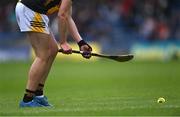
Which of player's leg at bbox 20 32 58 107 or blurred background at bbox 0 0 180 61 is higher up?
player's leg at bbox 20 32 58 107

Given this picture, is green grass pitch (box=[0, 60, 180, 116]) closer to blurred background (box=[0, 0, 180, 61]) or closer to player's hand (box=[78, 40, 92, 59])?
player's hand (box=[78, 40, 92, 59])

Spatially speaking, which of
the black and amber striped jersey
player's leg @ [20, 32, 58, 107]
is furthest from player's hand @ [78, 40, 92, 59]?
the black and amber striped jersey

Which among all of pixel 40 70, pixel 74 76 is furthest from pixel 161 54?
pixel 40 70

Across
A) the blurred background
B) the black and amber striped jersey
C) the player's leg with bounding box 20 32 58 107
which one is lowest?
the blurred background

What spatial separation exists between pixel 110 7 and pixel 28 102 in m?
22.9

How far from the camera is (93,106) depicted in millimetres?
12383

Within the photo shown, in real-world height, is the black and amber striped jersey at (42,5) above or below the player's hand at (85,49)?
above

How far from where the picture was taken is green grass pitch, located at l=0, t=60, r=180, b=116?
38.2 feet

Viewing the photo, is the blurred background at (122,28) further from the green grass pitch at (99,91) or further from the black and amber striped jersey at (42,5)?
the black and amber striped jersey at (42,5)

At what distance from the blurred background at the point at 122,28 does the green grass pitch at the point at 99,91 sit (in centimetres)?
457

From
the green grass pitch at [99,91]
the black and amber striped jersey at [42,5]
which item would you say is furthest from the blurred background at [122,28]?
the black and amber striped jersey at [42,5]

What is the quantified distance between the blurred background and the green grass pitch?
4574 mm

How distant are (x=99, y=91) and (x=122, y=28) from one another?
17.8m

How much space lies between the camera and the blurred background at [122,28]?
34031 millimetres
